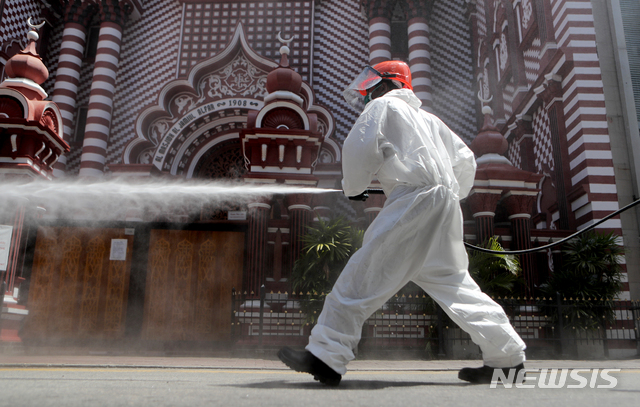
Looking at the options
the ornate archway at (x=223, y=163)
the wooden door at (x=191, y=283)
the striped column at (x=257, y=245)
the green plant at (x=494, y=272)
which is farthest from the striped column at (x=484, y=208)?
the ornate archway at (x=223, y=163)

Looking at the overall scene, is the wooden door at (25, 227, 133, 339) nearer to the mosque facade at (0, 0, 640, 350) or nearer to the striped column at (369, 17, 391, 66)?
the mosque facade at (0, 0, 640, 350)

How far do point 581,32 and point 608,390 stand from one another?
31.3 feet

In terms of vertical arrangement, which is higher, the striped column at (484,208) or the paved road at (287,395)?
the striped column at (484,208)

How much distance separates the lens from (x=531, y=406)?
7.10ft

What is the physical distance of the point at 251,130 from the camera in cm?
969

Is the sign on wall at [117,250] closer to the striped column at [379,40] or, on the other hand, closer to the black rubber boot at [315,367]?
the black rubber boot at [315,367]

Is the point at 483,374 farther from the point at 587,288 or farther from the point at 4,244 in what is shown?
the point at 4,244

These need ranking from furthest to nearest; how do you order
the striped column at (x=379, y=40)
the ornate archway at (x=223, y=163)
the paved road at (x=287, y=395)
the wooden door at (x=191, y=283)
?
the striped column at (x=379, y=40)
the ornate archway at (x=223, y=163)
the wooden door at (x=191, y=283)
the paved road at (x=287, y=395)

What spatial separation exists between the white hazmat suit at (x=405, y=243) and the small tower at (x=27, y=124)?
8422mm

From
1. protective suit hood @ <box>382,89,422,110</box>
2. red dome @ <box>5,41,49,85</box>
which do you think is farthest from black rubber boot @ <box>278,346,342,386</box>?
red dome @ <box>5,41,49,85</box>

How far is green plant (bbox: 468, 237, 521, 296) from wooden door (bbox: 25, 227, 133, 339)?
6.37 m

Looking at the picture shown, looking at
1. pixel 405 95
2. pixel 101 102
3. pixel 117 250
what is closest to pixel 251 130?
pixel 117 250

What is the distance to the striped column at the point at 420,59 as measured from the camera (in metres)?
14.0

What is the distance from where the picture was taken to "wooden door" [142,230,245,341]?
9383 millimetres
